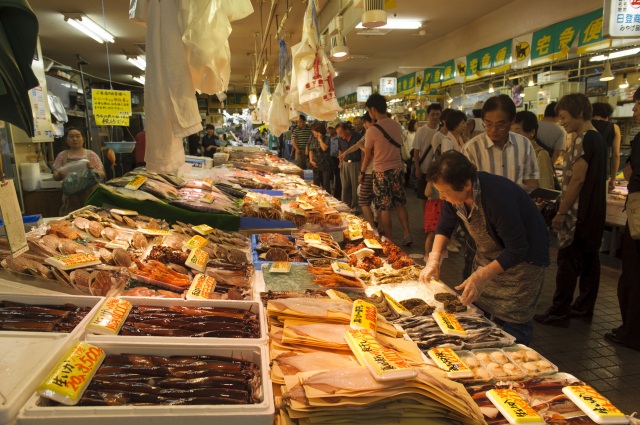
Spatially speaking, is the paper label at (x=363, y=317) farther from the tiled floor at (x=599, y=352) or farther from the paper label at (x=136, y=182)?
the paper label at (x=136, y=182)

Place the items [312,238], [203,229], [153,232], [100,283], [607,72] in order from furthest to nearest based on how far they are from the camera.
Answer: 1. [607,72]
2. [312,238]
3. [203,229]
4. [153,232]
5. [100,283]

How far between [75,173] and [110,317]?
6245 millimetres

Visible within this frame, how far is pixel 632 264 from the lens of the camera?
4.26 metres

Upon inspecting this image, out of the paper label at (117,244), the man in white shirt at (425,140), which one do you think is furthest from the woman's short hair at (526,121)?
the paper label at (117,244)

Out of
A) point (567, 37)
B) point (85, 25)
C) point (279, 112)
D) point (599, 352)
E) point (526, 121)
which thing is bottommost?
point (599, 352)

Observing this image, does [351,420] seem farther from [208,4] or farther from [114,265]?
[208,4]

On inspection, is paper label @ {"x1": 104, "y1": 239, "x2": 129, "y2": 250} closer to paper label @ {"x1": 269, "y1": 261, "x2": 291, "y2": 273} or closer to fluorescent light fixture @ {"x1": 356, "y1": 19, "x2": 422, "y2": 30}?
paper label @ {"x1": 269, "y1": 261, "x2": 291, "y2": 273}

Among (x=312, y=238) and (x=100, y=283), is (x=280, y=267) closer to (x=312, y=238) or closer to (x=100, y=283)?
(x=312, y=238)

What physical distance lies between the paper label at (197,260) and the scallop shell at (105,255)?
0.48 metres

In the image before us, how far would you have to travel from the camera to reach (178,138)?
121 inches

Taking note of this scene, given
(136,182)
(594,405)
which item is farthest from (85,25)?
(594,405)

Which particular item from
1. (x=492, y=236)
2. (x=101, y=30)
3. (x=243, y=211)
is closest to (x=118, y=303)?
(x=492, y=236)

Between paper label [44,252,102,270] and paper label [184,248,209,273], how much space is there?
56cm

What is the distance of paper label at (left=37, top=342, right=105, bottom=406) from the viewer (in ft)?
4.67
